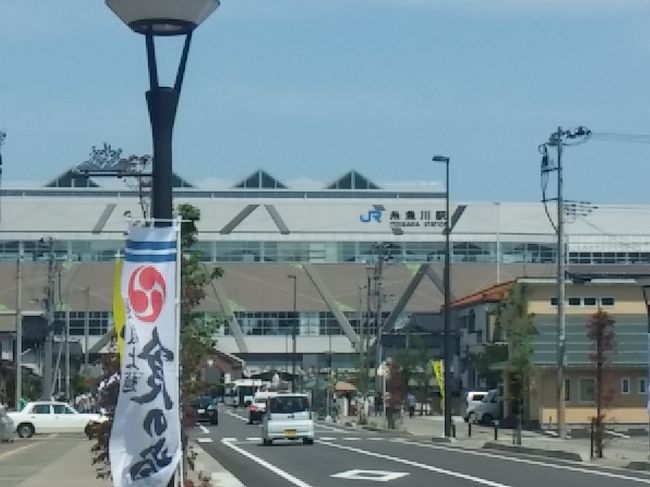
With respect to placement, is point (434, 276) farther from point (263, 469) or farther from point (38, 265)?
point (263, 469)

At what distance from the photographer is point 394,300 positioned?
126 m

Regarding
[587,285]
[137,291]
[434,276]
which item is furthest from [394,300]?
[137,291]

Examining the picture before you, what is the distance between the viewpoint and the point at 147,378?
1212 centimetres

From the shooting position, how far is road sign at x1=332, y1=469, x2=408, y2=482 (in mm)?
29350

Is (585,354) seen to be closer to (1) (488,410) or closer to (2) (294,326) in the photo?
(1) (488,410)

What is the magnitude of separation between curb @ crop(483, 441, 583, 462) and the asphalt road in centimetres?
107

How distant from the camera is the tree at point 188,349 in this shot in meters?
18.1

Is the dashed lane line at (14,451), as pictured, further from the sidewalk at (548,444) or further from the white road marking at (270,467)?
the sidewalk at (548,444)

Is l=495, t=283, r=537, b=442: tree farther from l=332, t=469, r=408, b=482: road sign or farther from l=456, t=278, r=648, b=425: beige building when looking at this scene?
l=332, t=469, r=408, b=482: road sign

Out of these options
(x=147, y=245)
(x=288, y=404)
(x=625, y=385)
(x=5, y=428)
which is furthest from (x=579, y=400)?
(x=147, y=245)

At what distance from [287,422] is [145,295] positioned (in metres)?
36.8

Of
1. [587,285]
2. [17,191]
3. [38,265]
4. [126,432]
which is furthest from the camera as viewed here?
[17,191]

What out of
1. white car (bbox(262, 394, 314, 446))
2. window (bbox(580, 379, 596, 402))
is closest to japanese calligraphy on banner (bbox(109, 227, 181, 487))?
white car (bbox(262, 394, 314, 446))

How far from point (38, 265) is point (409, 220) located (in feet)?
109
